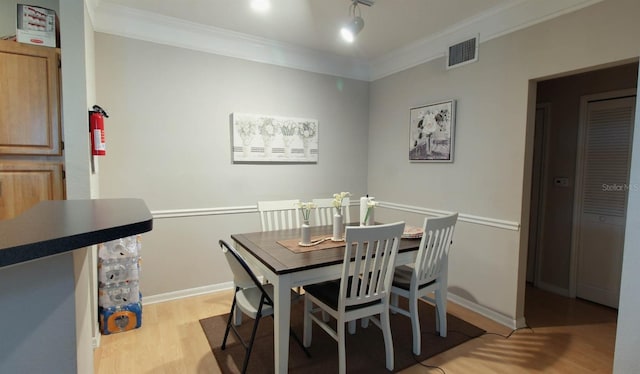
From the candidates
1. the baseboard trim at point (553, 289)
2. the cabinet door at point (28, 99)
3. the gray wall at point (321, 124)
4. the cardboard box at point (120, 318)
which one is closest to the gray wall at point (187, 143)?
the gray wall at point (321, 124)

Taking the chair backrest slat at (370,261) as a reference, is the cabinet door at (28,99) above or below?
above

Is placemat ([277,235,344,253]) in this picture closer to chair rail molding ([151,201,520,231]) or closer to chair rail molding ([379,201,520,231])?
chair rail molding ([151,201,520,231])

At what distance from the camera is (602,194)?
121 inches

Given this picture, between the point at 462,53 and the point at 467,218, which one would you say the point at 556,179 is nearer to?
the point at 467,218

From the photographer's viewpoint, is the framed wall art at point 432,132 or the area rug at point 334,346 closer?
the area rug at point 334,346

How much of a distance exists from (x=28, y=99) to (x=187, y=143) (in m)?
1.21

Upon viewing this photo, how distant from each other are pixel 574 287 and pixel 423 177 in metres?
1.87

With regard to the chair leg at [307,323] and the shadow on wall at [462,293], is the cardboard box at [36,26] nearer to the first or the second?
the chair leg at [307,323]

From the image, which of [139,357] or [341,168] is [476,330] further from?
[139,357]

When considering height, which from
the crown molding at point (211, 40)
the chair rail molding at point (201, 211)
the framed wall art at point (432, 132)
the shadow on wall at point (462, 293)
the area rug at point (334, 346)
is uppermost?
the crown molding at point (211, 40)

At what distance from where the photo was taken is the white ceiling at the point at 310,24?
260 cm

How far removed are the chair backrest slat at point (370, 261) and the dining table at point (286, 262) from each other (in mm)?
125

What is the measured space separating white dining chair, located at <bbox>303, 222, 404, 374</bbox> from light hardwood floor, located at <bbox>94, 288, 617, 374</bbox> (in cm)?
49

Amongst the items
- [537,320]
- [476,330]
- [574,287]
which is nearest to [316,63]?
[476,330]
